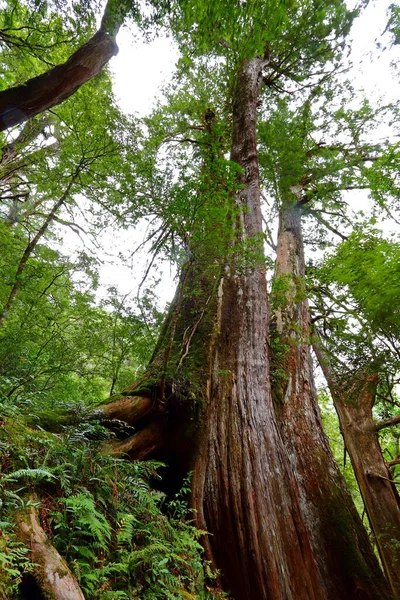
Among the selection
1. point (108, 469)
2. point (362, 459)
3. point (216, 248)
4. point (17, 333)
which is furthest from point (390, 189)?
point (17, 333)

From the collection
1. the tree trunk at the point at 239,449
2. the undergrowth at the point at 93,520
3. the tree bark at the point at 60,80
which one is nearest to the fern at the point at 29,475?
the undergrowth at the point at 93,520

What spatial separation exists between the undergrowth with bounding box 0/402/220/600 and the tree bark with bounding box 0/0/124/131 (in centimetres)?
339

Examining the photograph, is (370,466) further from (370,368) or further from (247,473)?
(247,473)

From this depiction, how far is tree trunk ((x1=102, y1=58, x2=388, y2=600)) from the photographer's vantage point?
2625mm

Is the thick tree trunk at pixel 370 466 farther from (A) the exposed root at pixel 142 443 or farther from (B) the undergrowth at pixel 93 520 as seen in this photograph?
(B) the undergrowth at pixel 93 520

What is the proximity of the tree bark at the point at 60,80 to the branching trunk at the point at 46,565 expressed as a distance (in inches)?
151

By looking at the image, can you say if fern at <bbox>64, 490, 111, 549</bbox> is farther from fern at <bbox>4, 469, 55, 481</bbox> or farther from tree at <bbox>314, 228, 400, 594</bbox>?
tree at <bbox>314, 228, 400, 594</bbox>

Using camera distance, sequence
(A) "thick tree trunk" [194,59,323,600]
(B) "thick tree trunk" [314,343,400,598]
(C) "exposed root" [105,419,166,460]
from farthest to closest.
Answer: (B) "thick tree trunk" [314,343,400,598] < (C) "exposed root" [105,419,166,460] < (A) "thick tree trunk" [194,59,323,600]

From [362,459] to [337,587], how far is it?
128 inches

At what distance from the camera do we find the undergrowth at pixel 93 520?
5.35ft

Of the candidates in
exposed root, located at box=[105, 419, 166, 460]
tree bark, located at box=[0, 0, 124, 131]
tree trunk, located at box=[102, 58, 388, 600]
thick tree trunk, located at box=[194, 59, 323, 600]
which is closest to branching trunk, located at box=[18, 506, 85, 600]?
exposed root, located at box=[105, 419, 166, 460]

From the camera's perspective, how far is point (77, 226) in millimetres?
7727

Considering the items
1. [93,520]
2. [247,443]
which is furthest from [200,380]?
[93,520]

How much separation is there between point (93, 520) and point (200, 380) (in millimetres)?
1913
